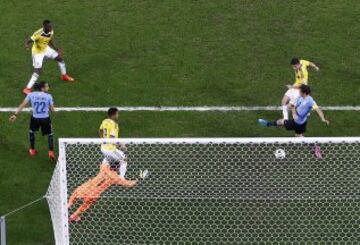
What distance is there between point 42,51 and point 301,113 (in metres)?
6.12

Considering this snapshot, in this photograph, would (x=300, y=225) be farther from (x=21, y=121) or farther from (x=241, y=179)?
(x=21, y=121)

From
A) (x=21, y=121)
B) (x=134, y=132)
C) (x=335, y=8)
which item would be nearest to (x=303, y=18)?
(x=335, y=8)

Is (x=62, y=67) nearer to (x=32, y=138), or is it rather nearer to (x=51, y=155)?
(x=32, y=138)

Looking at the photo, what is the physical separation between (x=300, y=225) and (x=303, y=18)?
911 cm

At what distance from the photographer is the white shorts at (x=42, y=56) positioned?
16453 millimetres

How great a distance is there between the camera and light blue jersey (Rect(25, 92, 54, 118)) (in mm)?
13549

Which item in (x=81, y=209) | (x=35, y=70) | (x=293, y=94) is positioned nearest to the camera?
(x=81, y=209)

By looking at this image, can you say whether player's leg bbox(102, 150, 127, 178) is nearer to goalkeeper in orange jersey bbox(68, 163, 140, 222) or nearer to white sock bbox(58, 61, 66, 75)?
goalkeeper in orange jersey bbox(68, 163, 140, 222)

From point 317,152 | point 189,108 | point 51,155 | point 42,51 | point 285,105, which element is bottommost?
point 51,155

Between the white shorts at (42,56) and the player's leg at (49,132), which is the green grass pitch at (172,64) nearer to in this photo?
the player's leg at (49,132)

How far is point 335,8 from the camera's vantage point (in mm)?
19953

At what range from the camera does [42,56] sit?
54.4ft

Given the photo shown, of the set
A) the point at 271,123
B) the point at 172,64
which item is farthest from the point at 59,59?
the point at 271,123

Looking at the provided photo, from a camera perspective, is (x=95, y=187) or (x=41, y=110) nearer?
(x=95, y=187)
